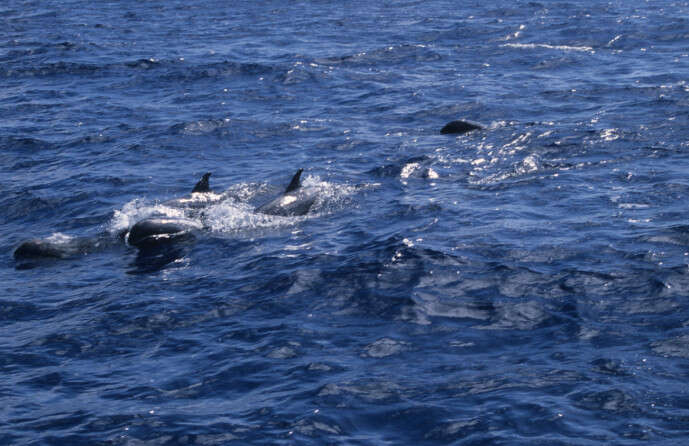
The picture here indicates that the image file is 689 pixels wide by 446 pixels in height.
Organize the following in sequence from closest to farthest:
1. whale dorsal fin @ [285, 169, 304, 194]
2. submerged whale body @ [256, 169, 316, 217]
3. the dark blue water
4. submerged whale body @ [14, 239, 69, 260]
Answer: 1. the dark blue water
2. submerged whale body @ [14, 239, 69, 260]
3. submerged whale body @ [256, 169, 316, 217]
4. whale dorsal fin @ [285, 169, 304, 194]

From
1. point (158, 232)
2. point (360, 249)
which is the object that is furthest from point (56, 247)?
point (360, 249)

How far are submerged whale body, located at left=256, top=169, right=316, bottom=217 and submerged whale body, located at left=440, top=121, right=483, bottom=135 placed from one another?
16.4 feet

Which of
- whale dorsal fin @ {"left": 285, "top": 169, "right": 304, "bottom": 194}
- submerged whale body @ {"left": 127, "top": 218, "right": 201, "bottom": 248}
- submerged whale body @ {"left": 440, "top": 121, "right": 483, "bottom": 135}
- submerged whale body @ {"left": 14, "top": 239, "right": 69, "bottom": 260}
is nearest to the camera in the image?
submerged whale body @ {"left": 14, "top": 239, "right": 69, "bottom": 260}

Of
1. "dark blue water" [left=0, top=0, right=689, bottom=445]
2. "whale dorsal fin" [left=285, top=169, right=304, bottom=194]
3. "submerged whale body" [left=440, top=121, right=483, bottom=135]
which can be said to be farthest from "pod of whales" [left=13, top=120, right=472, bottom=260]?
"submerged whale body" [left=440, top=121, right=483, bottom=135]

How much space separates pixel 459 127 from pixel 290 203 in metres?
5.63

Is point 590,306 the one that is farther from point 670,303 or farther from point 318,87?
point 318,87

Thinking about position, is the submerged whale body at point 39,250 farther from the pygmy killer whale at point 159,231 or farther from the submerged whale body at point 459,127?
the submerged whale body at point 459,127

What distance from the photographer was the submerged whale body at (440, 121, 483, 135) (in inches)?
830

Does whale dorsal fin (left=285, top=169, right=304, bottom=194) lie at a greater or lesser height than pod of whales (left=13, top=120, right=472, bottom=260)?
greater

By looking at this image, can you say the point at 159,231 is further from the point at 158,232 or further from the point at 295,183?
the point at 295,183

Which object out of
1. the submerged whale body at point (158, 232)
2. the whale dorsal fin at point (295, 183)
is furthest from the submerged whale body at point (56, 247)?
the whale dorsal fin at point (295, 183)

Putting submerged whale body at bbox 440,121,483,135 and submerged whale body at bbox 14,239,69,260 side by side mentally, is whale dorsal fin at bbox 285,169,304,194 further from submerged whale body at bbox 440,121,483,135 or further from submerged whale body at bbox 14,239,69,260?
submerged whale body at bbox 440,121,483,135

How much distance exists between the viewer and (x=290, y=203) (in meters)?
17.0

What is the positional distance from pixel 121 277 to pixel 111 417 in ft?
14.8
